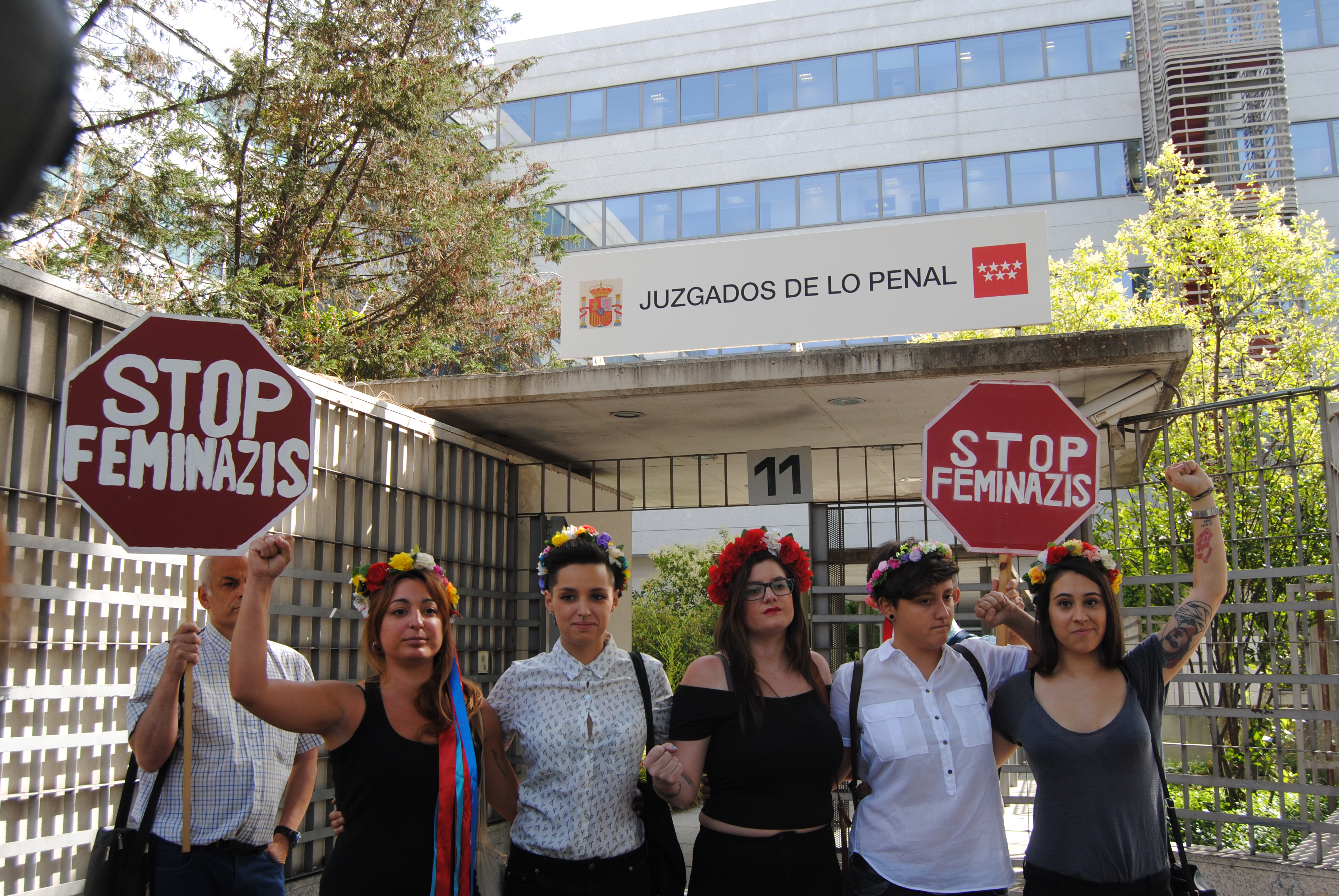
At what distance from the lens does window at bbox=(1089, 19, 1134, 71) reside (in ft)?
86.5

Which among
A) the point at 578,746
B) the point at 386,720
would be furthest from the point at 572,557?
the point at 386,720

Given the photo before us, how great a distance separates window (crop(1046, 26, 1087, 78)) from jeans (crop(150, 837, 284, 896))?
91.4ft

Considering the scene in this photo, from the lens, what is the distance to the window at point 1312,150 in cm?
2403

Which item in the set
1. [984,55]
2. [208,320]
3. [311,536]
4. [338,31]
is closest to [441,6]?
[338,31]

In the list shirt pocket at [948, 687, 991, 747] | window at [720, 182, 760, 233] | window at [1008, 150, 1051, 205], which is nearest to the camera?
shirt pocket at [948, 687, 991, 747]

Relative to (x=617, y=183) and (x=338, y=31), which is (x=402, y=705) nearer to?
(x=338, y=31)

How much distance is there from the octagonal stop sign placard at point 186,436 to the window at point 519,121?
2980 centimetres

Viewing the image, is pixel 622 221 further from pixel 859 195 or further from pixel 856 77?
pixel 856 77

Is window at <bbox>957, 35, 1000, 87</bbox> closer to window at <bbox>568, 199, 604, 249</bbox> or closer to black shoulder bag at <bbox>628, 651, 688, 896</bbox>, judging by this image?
window at <bbox>568, 199, 604, 249</bbox>

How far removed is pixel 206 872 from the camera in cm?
344

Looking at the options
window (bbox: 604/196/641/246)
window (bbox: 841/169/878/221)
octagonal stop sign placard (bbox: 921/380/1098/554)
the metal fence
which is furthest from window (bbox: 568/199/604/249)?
octagonal stop sign placard (bbox: 921/380/1098/554)

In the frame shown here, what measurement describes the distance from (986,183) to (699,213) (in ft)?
25.3

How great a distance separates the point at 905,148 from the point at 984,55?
3.21 metres

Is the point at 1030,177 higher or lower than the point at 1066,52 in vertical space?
lower
